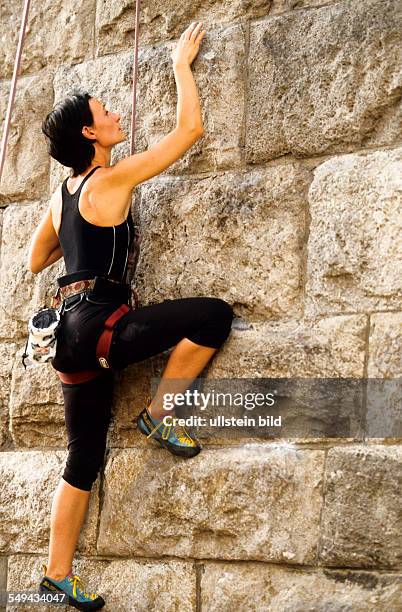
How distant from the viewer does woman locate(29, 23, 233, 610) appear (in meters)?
4.18

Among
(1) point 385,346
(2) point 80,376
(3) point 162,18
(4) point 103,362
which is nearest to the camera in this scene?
(1) point 385,346

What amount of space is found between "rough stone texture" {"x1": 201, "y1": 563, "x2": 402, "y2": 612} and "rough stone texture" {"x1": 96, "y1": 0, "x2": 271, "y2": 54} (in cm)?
214

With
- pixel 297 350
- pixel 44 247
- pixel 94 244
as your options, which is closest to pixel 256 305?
pixel 297 350

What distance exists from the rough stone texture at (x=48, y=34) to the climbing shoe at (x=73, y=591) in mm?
2361

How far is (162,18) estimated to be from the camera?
4.80m

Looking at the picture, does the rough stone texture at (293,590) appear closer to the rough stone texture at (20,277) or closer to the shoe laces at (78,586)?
the shoe laces at (78,586)

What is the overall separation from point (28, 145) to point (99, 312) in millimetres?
1266

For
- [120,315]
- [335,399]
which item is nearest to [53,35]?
[120,315]

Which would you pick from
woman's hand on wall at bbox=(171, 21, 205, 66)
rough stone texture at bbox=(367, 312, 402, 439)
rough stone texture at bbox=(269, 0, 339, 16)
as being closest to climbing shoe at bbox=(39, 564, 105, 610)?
rough stone texture at bbox=(367, 312, 402, 439)

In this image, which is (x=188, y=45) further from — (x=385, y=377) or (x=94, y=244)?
(x=385, y=377)

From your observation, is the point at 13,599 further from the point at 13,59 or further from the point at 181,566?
the point at 13,59

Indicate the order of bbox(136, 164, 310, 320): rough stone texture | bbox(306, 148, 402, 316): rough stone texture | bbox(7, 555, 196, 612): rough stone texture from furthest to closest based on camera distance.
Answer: bbox(136, 164, 310, 320): rough stone texture
bbox(7, 555, 196, 612): rough stone texture
bbox(306, 148, 402, 316): rough stone texture

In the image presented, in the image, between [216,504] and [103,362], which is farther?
[103,362]

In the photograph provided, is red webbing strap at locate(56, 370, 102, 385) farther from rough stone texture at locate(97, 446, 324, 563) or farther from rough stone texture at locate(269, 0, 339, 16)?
rough stone texture at locate(269, 0, 339, 16)
